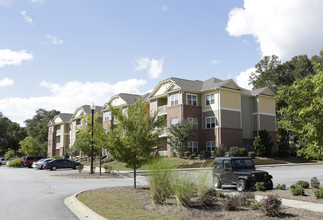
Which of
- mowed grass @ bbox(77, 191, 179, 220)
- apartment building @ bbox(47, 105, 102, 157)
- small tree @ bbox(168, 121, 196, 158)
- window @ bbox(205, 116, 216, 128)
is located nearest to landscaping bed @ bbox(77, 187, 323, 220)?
mowed grass @ bbox(77, 191, 179, 220)

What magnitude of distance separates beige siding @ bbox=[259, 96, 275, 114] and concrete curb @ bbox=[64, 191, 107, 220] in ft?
115

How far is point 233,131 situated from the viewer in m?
38.2

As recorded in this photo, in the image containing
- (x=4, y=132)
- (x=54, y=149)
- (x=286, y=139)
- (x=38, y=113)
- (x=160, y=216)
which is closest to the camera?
(x=160, y=216)

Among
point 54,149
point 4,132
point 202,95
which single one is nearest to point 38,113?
point 4,132

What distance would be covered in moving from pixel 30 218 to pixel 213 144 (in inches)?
1208

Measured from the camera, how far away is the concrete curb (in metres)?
8.50

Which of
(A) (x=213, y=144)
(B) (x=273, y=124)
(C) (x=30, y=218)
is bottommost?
(C) (x=30, y=218)

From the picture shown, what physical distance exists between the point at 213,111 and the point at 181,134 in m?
6.08

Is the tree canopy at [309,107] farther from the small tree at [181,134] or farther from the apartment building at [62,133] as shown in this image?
the apartment building at [62,133]

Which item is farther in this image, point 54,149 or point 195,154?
point 54,149

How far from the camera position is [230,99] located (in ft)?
127

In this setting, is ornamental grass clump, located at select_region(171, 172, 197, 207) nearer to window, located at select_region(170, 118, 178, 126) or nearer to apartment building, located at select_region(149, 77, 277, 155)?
apartment building, located at select_region(149, 77, 277, 155)

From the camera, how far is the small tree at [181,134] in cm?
3441

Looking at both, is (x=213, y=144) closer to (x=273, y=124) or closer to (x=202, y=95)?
(x=202, y=95)
